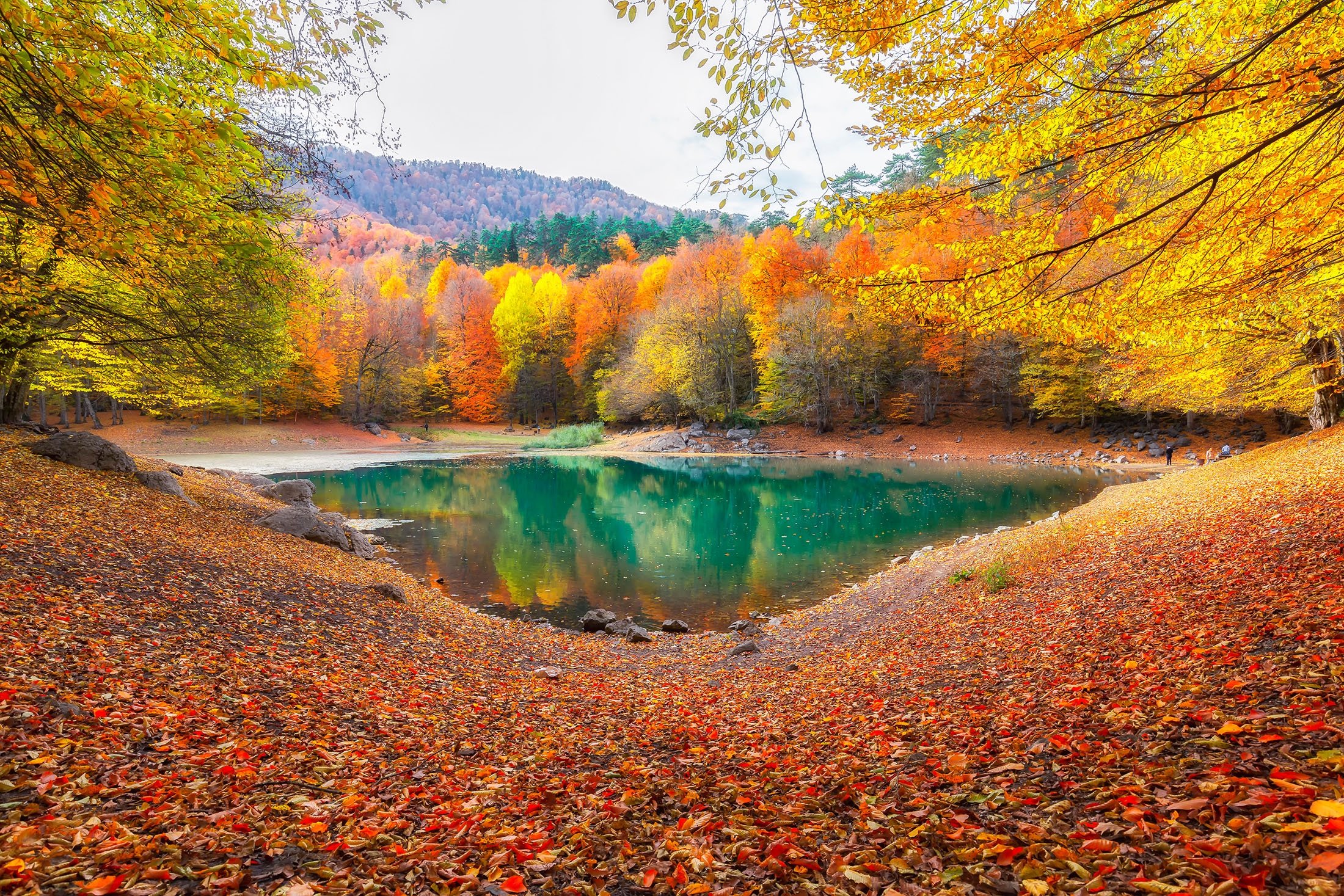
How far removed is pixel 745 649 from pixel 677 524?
10984mm

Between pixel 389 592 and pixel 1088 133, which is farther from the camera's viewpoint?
pixel 389 592

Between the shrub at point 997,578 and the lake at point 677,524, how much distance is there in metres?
3.63

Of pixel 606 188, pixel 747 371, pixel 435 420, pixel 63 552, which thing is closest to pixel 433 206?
pixel 606 188

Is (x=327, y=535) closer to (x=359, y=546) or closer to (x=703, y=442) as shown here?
(x=359, y=546)

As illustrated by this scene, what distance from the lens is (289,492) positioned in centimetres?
1598

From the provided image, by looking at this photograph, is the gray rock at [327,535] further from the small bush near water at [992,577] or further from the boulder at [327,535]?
the small bush near water at [992,577]

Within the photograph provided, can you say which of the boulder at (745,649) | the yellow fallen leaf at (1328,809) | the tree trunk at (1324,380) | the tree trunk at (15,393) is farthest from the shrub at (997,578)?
the tree trunk at (15,393)

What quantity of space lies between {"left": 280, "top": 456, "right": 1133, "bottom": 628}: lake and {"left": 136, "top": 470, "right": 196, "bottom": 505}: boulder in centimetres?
450

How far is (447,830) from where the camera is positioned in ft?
9.65

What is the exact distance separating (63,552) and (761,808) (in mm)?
7601

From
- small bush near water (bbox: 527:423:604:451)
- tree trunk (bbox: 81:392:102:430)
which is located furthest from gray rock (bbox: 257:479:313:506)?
tree trunk (bbox: 81:392:102:430)

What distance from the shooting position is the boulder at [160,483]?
10.5 m

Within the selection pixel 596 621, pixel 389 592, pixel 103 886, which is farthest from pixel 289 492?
pixel 103 886

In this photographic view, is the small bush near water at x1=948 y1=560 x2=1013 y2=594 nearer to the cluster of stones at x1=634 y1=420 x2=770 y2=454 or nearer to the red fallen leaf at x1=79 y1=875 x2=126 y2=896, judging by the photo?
the red fallen leaf at x1=79 y1=875 x2=126 y2=896
